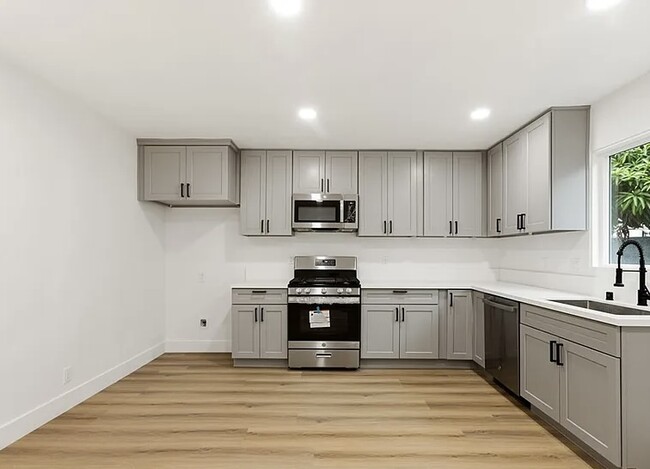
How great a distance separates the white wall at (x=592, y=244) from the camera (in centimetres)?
332

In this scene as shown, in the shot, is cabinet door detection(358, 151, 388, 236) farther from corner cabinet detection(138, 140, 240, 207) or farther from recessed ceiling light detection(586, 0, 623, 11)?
recessed ceiling light detection(586, 0, 623, 11)

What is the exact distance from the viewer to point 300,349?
16.4 ft

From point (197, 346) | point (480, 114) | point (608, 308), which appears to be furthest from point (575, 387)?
point (197, 346)

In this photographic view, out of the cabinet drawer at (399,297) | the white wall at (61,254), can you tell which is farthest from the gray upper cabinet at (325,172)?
the white wall at (61,254)

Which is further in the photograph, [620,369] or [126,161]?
[126,161]

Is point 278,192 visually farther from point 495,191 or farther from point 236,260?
point 495,191

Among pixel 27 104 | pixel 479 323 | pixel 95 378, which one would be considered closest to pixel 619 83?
pixel 479 323

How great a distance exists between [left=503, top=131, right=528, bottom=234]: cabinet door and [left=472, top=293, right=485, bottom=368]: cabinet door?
0.77 meters

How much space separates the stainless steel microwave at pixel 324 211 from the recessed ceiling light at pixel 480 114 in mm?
1674

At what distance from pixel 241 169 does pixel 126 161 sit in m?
1.23

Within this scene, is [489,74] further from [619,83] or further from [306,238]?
[306,238]

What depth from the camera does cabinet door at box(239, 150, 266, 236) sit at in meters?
5.42

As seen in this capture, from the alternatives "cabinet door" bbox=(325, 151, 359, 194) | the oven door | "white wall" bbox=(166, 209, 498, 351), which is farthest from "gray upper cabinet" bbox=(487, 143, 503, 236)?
the oven door

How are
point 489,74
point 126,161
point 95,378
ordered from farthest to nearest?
point 126,161 < point 95,378 < point 489,74
